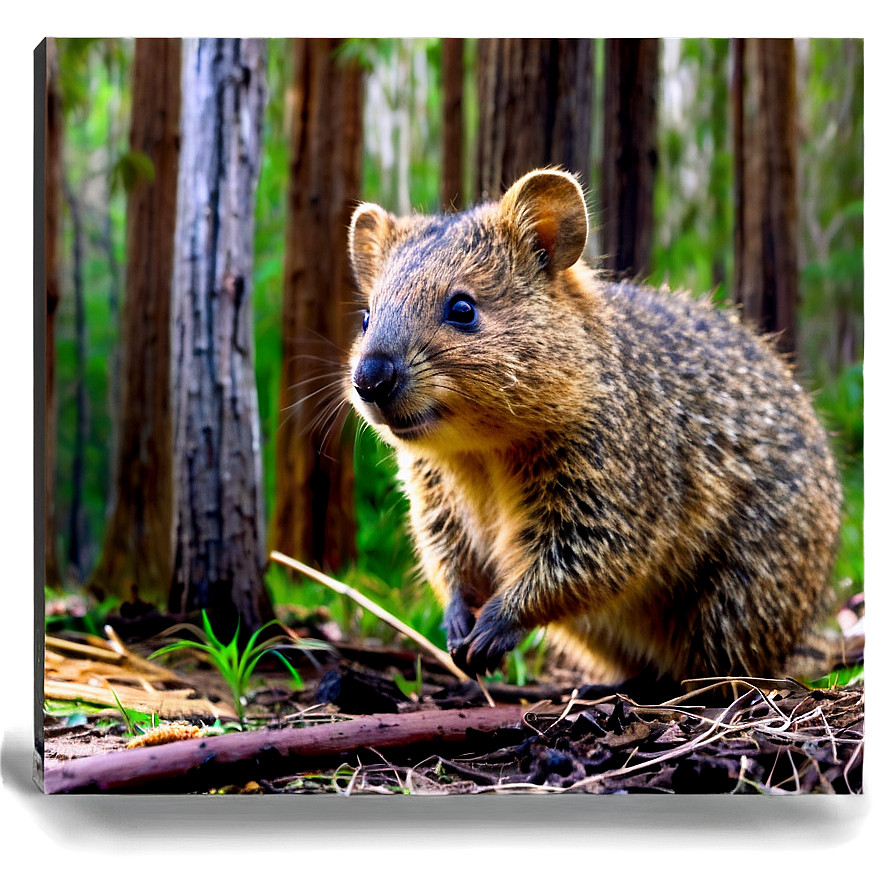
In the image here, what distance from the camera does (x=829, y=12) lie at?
264 centimetres

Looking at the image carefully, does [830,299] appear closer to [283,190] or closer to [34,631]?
[283,190]

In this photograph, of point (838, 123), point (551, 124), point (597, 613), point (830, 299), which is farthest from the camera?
point (830, 299)

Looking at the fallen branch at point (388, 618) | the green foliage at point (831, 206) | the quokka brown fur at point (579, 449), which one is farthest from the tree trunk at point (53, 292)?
the green foliage at point (831, 206)

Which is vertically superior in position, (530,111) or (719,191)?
(719,191)

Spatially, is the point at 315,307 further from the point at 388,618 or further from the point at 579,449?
the point at 579,449

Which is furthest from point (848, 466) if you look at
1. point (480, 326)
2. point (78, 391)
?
point (78, 391)

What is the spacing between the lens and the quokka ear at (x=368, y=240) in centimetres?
356

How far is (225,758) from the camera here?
251cm

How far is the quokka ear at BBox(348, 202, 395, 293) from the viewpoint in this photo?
356 cm

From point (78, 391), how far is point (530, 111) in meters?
2.73

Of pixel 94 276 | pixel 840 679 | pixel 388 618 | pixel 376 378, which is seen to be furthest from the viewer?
pixel 94 276

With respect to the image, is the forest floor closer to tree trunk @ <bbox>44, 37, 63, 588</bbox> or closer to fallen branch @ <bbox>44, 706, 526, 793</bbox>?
fallen branch @ <bbox>44, 706, 526, 793</bbox>

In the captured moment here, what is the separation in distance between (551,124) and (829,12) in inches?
71.1

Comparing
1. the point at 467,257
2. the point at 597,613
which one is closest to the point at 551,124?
the point at 467,257
